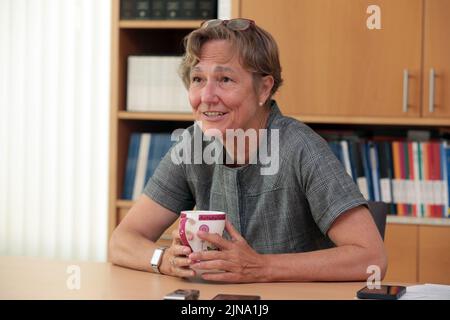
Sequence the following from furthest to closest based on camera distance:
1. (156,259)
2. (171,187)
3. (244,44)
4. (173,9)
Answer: (173,9) → (171,187) → (244,44) → (156,259)

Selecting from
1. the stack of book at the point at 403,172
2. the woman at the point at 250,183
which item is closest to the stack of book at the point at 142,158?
the stack of book at the point at 403,172

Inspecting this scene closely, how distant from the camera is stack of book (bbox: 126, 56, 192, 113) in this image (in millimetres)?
3232

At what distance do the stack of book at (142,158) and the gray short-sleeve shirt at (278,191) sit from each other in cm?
113

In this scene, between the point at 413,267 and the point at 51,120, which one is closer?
the point at 413,267

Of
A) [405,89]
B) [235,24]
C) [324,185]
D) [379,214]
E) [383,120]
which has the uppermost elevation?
[235,24]

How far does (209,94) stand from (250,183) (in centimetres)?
26

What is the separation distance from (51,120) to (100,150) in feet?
0.97

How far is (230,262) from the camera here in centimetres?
163

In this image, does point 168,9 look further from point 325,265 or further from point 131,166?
point 325,265

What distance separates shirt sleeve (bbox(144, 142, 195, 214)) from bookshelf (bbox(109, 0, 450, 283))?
3.41 feet

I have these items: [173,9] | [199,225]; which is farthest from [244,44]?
[173,9]
